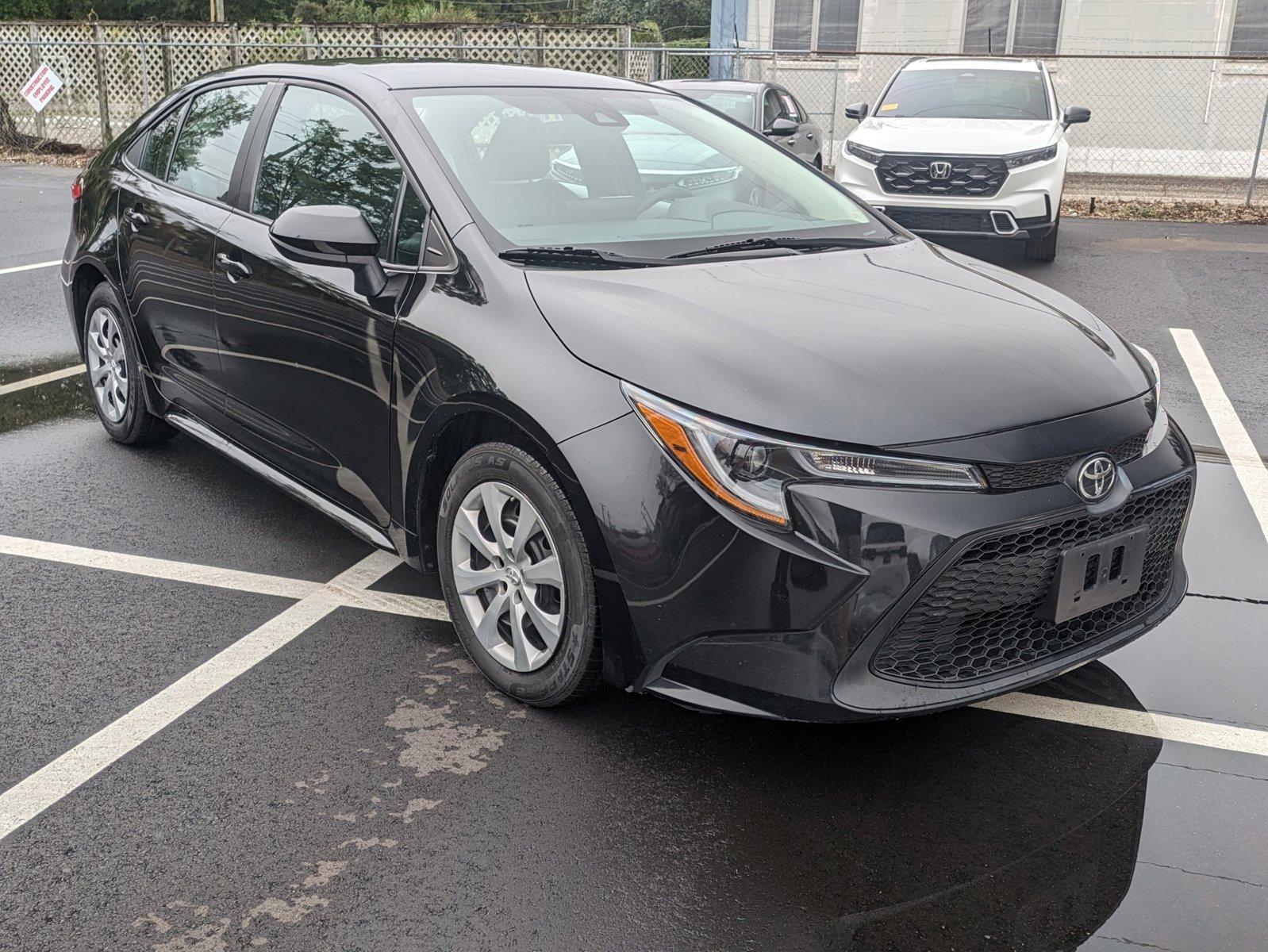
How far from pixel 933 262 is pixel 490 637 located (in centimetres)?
177

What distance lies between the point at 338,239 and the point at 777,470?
1483mm

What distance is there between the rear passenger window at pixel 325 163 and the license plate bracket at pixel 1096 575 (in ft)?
6.78

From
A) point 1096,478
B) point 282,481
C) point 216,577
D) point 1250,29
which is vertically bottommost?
point 216,577

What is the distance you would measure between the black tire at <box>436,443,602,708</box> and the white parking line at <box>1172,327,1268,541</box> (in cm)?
289

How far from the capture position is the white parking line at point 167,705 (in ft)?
9.25

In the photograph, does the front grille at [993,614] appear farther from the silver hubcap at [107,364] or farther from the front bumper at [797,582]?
the silver hubcap at [107,364]

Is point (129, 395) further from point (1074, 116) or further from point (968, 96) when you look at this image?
point (1074, 116)

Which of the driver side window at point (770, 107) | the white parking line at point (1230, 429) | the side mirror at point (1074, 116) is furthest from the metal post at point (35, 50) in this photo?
the white parking line at point (1230, 429)

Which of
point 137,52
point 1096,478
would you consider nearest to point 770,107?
point 1096,478

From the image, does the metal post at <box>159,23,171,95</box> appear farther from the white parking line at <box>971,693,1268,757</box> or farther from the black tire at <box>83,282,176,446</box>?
the white parking line at <box>971,693,1268,757</box>

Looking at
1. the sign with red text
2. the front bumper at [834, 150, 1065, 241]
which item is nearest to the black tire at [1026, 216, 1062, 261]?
the front bumper at [834, 150, 1065, 241]

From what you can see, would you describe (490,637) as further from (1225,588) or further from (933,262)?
(1225,588)

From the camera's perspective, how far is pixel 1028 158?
9.97 m

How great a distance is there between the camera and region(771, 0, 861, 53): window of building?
65.2ft
